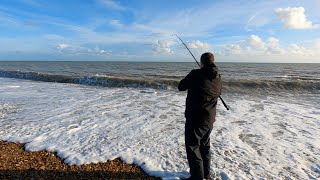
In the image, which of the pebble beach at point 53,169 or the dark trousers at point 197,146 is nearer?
the dark trousers at point 197,146

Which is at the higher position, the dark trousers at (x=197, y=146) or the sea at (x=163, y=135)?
the dark trousers at (x=197, y=146)

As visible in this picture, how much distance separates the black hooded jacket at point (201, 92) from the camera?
450cm

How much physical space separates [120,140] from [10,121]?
4.36 meters

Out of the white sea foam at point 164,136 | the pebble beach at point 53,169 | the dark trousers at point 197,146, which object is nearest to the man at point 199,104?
the dark trousers at point 197,146

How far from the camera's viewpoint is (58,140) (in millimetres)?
7422

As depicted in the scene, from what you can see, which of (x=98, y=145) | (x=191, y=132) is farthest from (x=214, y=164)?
(x=98, y=145)

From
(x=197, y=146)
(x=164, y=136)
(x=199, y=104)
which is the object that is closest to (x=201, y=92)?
(x=199, y=104)

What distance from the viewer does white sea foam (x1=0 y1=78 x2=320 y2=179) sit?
5.93 meters

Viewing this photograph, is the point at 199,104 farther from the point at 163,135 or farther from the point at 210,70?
the point at 163,135

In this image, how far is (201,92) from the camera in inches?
179

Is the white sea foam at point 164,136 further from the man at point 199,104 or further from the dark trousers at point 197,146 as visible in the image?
the man at point 199,104

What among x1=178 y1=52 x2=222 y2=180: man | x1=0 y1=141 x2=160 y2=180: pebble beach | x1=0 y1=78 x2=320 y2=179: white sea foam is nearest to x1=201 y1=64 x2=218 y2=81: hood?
x1=178 y1=52 x2=222 y2=180: man

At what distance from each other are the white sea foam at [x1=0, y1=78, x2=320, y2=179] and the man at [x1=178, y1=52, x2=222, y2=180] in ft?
2.72

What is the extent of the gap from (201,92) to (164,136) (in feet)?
12.1
